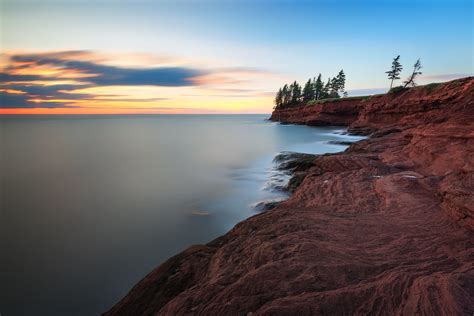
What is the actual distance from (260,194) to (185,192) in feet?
12.7

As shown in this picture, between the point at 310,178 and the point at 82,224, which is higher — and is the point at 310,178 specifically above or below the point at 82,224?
above

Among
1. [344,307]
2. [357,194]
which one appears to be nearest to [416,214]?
[357,194]

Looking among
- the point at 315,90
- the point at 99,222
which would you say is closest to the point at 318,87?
the point at 315,90

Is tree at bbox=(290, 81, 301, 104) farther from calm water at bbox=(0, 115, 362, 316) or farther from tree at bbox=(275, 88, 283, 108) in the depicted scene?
calm water at bbox=(0, 115, 362, 316)

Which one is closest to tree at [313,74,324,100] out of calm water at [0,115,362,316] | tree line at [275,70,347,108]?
tree line at [275,70,347,108]

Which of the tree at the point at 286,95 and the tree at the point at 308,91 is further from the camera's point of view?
the tree at the point at 286,95

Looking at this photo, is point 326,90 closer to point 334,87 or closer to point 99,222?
point 334,87

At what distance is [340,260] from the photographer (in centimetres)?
416

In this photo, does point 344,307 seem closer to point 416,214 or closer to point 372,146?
point 416,214

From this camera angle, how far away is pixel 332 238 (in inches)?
198

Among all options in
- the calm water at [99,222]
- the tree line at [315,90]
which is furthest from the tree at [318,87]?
the calm water at [99,222]

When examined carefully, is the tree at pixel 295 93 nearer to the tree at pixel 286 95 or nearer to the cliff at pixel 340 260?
the tree at pixel 286 95

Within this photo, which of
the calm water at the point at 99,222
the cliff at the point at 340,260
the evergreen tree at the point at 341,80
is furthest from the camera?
the evergreen tree at the point at 341,80

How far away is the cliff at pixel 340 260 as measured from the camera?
322 centimetres
